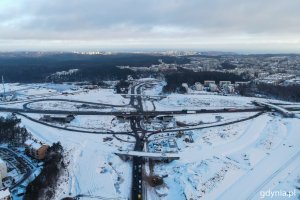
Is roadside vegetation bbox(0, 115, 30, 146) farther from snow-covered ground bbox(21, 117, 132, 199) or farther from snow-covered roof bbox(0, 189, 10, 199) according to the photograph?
snow-covered roof bbox(0, 189, 10, 199)

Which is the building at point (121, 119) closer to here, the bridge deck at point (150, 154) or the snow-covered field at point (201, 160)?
the snow-covered field at point (201, 160)

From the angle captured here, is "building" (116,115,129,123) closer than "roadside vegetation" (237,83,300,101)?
Yes

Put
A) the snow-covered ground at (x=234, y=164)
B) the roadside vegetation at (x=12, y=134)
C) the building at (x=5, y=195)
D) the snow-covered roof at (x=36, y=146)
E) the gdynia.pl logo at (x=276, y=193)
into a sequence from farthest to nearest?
the roadside vegetation at (x=12, y=134) → the snow-covered roof at (x=36, y=146) → the snow-covered ground at (x=234, y=164) → the gdynia.pl logo at (x=276, y=193) → the building at (x=5, y=195)

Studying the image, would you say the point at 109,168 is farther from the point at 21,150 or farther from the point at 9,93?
the point at 9,93

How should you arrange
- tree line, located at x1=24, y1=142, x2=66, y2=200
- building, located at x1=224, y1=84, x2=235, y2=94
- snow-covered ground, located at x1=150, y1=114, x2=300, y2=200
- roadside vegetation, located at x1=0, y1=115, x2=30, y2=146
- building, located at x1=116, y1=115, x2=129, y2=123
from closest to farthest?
tree line, located at x1=24, y1=142, x2=66, y2=200 → snow-covered ground, located at x1=150, y1=114, x2=300, y2=200 → roadside vegetation, located at x1=0, y1=115, x2=30, y2=146 → building, located at x1=116, y1=115, x2=129, y2=123 → building, located at x1=224, y1=84, x2=235, y2=94

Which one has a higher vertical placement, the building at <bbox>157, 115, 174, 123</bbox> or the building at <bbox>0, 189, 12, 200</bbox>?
the building at <bbox>0, 189, 12, 200</bbox>

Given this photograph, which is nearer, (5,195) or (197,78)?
(5,195)

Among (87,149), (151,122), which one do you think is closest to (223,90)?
(151,122)

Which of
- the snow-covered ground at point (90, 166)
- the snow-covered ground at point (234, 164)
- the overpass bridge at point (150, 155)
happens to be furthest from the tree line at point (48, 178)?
the snow-covered ground at point (234, 164)

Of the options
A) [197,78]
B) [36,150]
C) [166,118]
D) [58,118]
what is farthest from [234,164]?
[197,78]

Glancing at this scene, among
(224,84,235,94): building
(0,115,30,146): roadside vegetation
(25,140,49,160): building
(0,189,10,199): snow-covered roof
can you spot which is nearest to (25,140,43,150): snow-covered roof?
(25,140,49,160): building

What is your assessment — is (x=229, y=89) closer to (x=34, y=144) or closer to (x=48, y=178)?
(x=34, y=144)

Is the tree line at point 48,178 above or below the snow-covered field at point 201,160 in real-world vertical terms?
above
